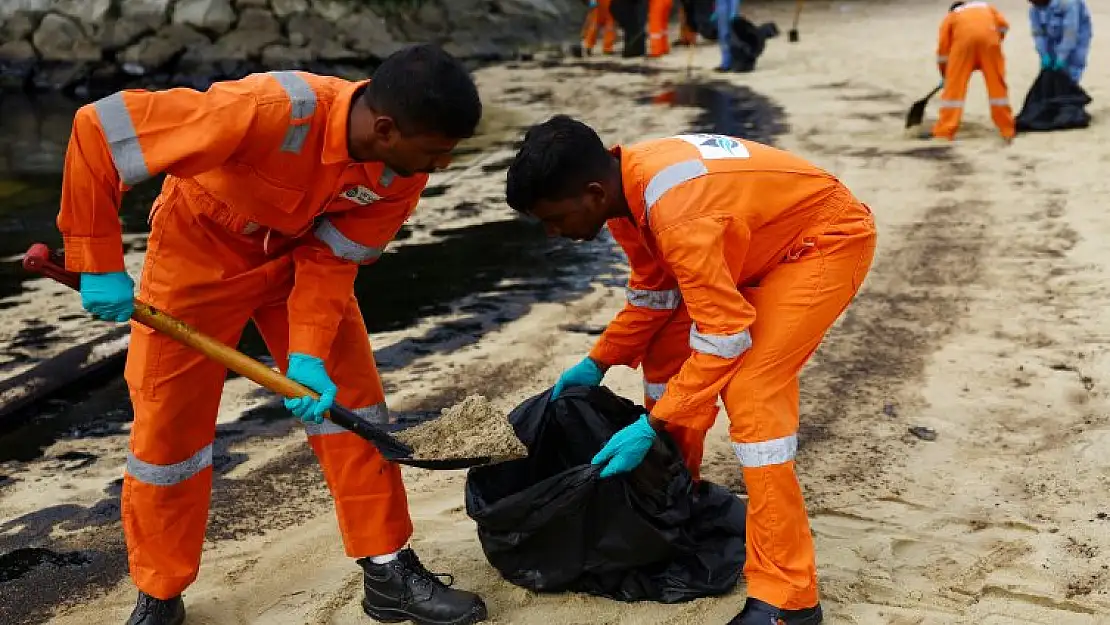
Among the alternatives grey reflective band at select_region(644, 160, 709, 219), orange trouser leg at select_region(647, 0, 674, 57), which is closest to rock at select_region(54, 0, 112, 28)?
orange trouser leg at select_region(647, 0, 674, 57)

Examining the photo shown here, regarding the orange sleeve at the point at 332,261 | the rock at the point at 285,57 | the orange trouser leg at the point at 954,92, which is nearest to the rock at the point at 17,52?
the rock at the point at 285,57

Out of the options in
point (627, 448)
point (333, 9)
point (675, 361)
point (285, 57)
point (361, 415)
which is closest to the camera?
point (627, 448)

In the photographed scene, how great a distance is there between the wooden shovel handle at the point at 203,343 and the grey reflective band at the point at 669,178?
95 centimetres

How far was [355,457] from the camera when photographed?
10.3 feet

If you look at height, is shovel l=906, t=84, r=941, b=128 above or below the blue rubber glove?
below

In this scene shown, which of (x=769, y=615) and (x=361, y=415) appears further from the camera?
(x=361, y=415)

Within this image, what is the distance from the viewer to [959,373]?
4.78m

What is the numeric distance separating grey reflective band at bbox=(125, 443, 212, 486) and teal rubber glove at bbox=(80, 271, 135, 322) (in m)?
0.48

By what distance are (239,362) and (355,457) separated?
474 mm

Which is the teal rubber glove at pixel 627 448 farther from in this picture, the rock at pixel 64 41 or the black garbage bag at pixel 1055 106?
the rock at pixel 64 41

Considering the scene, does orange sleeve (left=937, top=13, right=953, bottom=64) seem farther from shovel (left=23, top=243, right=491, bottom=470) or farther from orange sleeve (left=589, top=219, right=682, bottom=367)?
shovel (left=23, top=243, right=491, bottom=470)

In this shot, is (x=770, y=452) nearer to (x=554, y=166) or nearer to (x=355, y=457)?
(x=554, y=166)

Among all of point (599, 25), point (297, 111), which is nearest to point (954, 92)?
point (297, 111)

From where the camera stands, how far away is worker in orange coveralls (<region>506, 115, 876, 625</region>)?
2783mm
